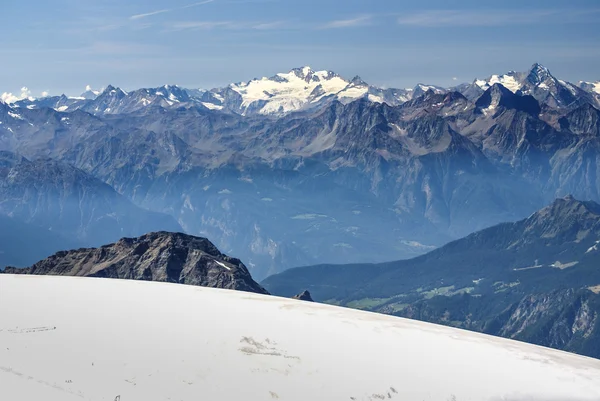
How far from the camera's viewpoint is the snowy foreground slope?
1959 centimetres

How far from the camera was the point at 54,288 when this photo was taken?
25.6 meters

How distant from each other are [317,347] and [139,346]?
4765 mm

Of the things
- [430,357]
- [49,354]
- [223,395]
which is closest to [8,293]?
[49,354]

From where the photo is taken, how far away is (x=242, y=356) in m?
21.2

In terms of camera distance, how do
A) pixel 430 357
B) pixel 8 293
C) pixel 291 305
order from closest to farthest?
pixel 430 357 < pixel 8 293 < pixel 291 305

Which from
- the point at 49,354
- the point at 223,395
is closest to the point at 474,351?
the point at 223,395

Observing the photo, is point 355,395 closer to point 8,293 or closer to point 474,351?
point 474,351

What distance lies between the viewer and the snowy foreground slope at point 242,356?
→ 1959cm

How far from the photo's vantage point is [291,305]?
26203 millimetres

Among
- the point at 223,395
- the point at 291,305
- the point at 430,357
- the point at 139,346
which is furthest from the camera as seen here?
the point at 291,305

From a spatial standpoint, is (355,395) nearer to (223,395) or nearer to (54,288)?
(223,395)

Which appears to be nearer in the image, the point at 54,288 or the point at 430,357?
the point at 430,357

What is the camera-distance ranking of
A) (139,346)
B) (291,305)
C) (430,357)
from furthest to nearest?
(291,305), (430,357), (139,346)

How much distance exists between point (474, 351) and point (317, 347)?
454cm
